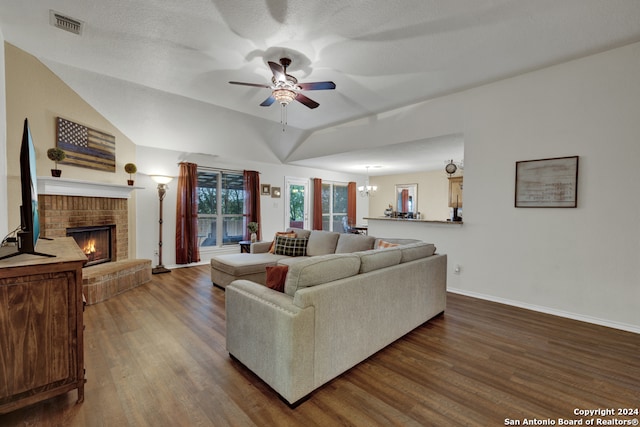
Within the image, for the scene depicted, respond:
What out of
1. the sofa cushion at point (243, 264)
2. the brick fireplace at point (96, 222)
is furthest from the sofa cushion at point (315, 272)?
the brick fireplace at point (96, 222)

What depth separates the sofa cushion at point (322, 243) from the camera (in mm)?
4348

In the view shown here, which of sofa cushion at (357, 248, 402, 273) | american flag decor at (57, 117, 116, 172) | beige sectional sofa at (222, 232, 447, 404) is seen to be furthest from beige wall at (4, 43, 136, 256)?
sofa cushion at (357, 248, 402, 273)

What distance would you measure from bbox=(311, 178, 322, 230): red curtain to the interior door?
0.68 ft

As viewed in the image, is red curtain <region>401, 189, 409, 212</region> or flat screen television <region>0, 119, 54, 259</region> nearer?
flat screen television <region>0, 119, 54, 259</region>

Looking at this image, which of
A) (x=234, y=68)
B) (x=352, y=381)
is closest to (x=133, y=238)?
(x=234, y=68)

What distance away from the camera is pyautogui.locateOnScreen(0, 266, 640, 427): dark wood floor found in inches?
65.8

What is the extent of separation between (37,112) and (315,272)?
13.3ft

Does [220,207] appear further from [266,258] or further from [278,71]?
[278,71]

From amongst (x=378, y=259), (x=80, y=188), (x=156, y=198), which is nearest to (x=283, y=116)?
(x=156, y=198)

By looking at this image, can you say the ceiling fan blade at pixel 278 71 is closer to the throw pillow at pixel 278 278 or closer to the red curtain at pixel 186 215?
the throw pillow at pixel 278 278

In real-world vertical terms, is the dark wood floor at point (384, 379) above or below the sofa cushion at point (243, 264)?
below

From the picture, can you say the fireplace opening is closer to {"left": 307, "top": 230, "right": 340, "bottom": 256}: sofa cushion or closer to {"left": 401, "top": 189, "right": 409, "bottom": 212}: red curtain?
{"left": 307, "top": 230, "right": 340, "bottom": 256}: sofa cushion

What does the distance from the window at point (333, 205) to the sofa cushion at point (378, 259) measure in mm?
6236

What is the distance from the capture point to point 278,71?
9.14ft
